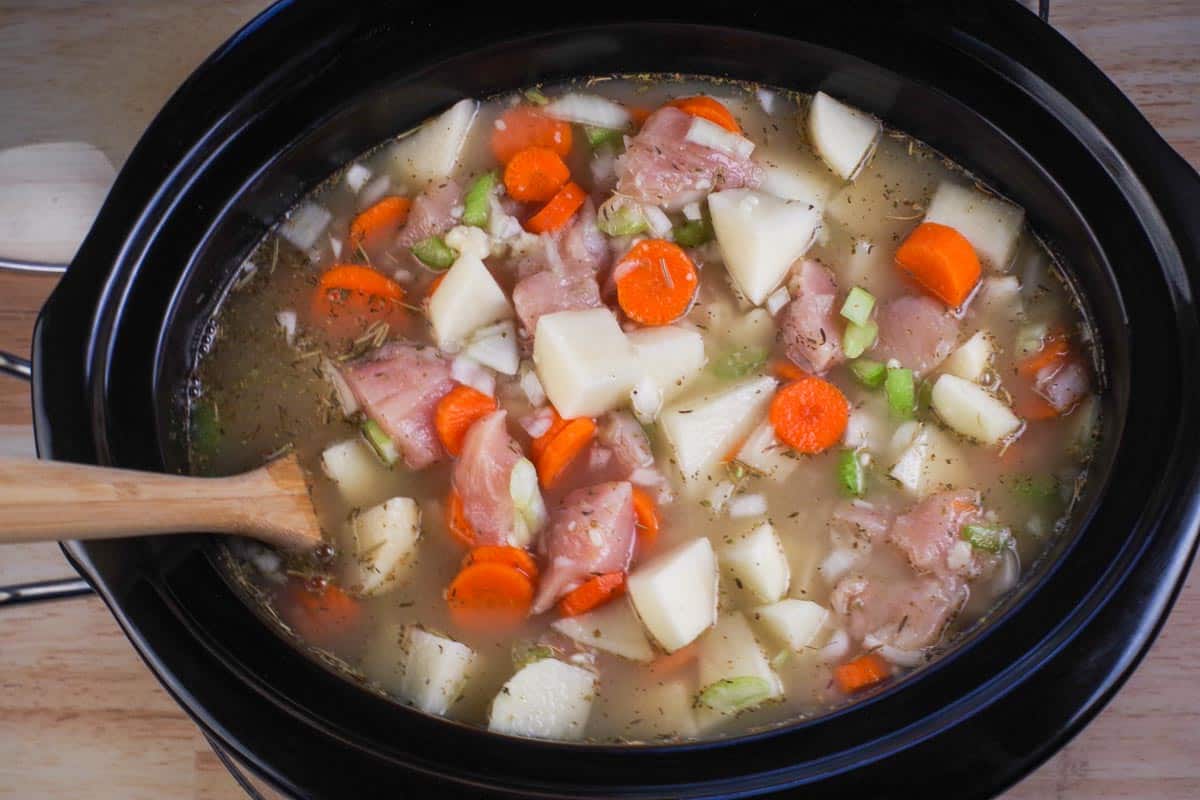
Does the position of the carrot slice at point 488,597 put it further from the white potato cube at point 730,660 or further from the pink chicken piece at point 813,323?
the pink chicken piece at point 813,323

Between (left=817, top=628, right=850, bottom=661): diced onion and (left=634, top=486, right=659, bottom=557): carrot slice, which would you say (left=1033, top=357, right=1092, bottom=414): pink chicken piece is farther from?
(left=634, top=486, right=659, bottom=557): carrot slice

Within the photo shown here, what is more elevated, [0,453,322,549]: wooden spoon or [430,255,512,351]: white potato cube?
[430,255,512,351]: white potato cube

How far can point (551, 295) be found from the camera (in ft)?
7.64

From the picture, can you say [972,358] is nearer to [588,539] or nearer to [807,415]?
[807,415]

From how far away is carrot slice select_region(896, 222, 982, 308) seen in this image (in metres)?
2.34

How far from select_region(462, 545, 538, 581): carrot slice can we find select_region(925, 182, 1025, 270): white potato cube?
3.69 ft

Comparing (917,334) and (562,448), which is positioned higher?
(917,334)

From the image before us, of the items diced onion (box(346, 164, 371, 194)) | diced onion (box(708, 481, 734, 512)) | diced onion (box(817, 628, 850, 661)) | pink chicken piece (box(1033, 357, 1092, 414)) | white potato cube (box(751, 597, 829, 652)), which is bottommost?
diced onion (box(817, 628, 850, 661))

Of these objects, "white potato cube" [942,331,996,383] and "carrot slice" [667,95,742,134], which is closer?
"white potato cube" [942,331,996,383]

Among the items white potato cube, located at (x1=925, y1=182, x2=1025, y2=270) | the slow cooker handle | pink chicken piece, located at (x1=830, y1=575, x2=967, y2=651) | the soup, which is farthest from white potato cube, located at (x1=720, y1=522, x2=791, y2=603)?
the slow cooker handle

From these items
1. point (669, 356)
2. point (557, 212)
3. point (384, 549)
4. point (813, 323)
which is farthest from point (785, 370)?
point (384, 549)

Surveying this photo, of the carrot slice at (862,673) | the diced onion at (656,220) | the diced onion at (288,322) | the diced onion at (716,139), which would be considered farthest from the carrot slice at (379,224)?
the carrot slice at (862,673)

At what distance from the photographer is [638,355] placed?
2.29 metres

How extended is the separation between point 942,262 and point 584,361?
77 centimetres
